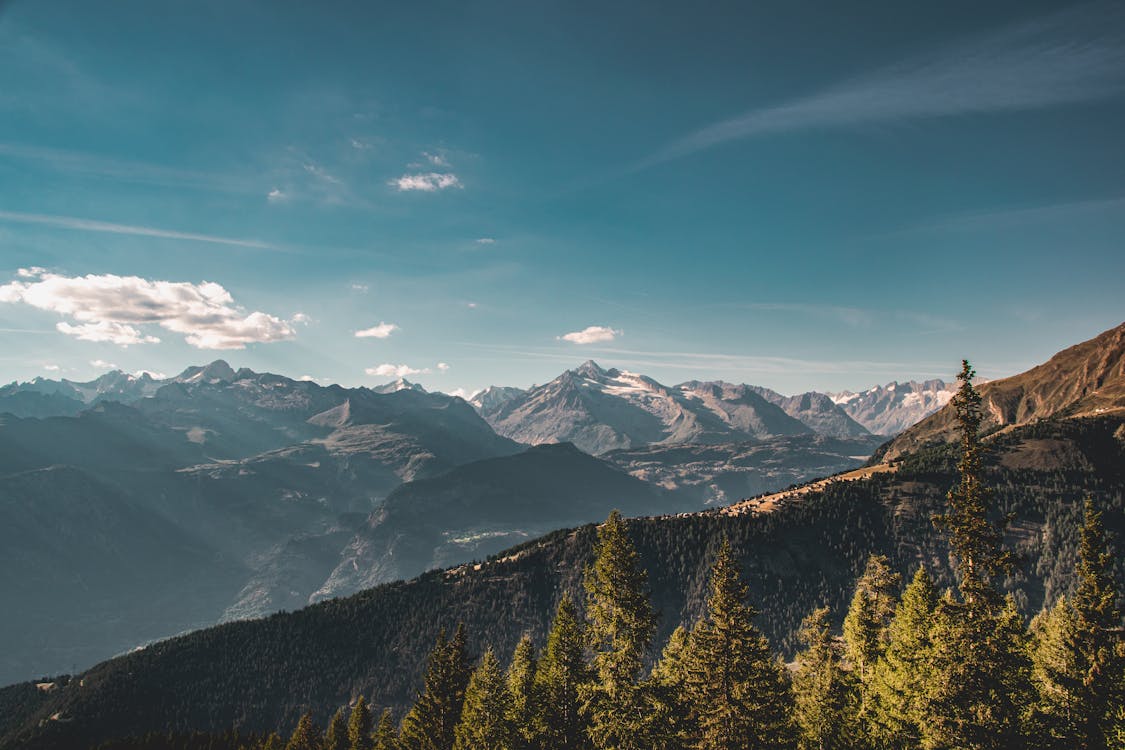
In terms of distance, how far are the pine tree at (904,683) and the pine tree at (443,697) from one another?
41933 mm

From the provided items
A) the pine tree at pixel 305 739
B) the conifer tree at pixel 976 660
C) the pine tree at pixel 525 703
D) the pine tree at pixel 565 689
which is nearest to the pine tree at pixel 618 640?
the pine tree at pixel 565 689

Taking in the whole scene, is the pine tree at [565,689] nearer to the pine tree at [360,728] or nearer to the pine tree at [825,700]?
the pine tree at [825,700]

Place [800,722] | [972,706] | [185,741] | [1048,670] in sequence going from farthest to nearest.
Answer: [185,741] → [800,722] → [1048,670] → [972,706]

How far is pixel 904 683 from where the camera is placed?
121 ft

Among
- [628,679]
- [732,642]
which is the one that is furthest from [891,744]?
[628,679]

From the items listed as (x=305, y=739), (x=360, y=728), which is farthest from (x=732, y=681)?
(x=305, y=739)

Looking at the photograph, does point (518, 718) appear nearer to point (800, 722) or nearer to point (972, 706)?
point (800, 722)

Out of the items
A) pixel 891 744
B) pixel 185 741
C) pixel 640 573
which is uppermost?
pixel 640 573

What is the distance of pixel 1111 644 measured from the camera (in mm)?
42562

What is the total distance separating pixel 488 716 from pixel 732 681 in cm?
2413

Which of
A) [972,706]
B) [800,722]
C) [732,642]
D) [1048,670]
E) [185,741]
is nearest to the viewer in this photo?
[972,706]

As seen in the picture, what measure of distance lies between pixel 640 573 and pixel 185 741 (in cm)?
17911

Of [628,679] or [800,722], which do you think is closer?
[628,679]

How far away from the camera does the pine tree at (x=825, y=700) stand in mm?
46688
